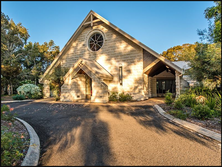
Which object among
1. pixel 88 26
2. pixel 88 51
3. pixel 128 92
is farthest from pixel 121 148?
pixel 88 26

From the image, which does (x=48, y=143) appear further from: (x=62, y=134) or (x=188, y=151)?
(x=188, y=151)

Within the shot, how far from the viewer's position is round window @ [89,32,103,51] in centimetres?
1484

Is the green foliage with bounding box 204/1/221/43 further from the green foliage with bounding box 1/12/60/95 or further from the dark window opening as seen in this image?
the green foliage with bounding box 1/12/60/95

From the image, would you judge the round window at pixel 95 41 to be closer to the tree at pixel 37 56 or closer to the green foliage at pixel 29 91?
the green foliage at pixel 29 91

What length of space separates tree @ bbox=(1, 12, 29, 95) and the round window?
38.2ft

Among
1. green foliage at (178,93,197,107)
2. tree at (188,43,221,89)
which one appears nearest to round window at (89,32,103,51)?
tree at (188,43,221,89)

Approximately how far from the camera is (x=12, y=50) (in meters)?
25.8

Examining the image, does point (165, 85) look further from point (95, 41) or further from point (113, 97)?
point (95, 41)

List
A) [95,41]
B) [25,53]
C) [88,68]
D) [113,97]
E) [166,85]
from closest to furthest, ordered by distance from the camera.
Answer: [88,68], [113,97], [95,41], [166,85], [25,53]

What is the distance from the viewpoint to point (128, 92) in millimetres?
13414

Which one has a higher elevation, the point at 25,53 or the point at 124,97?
the point at 25,53

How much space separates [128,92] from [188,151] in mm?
10168

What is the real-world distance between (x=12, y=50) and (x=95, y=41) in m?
20.6

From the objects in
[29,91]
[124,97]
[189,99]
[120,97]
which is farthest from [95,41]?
[189,99]
